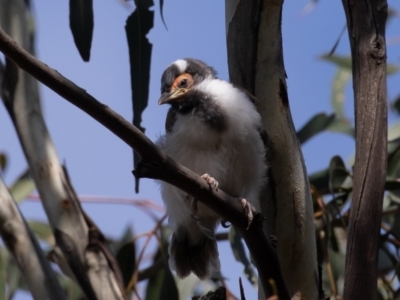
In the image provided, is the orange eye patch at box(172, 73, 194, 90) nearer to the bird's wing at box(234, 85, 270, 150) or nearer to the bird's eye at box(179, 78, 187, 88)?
the bird's eye at box(179, 78, 187, 88)

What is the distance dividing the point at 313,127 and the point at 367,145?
110 cm

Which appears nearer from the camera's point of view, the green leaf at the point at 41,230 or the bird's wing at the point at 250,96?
the bird's wing at the point at 250,96

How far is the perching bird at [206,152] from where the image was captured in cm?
202

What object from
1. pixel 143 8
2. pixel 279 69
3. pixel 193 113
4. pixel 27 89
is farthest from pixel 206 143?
pixel 27 89

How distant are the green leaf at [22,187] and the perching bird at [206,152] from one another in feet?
2.77

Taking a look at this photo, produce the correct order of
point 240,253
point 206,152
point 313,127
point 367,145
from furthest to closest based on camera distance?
point 313,127
point 240,253
point 206,152
point 367,145

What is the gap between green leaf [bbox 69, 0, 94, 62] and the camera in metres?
2.03

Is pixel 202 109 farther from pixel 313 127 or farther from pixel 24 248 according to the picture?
pixel 313 127

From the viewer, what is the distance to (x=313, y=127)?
282 centimetres

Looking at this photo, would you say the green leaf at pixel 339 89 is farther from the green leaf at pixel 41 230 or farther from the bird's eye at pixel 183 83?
the green leaf at pixel 41 230

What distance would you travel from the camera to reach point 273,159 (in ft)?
6.33

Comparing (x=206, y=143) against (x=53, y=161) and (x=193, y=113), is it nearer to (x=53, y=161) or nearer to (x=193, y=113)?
(x=193, y=113)

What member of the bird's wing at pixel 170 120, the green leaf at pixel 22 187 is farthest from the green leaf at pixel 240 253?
the green leaf at pixel 22 187

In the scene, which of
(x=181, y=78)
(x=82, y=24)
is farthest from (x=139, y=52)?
(x=181, y=78)
